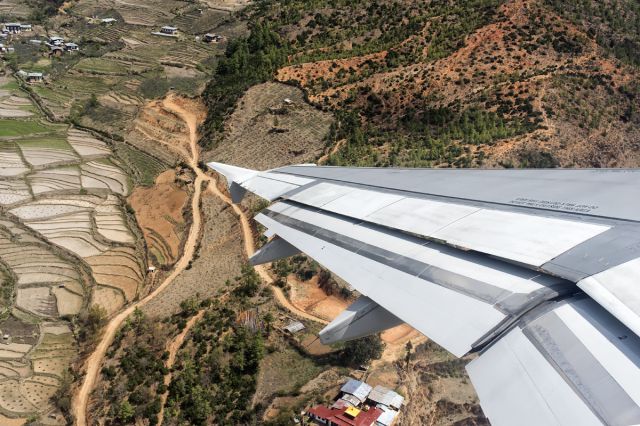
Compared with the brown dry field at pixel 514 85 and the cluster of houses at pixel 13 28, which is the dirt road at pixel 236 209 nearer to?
the brown dry field at pixel 514 85

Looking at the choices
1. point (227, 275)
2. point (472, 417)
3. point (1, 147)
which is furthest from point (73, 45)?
A: point (472, 417)

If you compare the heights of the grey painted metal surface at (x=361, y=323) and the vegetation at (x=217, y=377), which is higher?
the grey painted metal surface at (x=361, y=323)

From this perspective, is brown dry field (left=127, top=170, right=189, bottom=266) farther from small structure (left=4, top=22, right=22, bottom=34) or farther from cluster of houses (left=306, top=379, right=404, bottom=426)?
small structure (left=4, top=22, right=22, bottom=34)

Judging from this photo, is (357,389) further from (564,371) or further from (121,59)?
(121,59)

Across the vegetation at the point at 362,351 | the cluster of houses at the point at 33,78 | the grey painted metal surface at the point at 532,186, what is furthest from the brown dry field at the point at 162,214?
the cluster of houses at the point at 33,78

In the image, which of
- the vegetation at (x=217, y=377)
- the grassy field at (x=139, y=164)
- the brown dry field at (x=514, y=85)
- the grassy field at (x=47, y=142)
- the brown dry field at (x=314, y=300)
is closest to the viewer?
the vegetation at (x=217, y=377)

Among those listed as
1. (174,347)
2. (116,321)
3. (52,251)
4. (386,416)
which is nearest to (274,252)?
(386,416)

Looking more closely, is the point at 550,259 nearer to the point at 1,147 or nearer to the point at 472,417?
the point at 472,417
